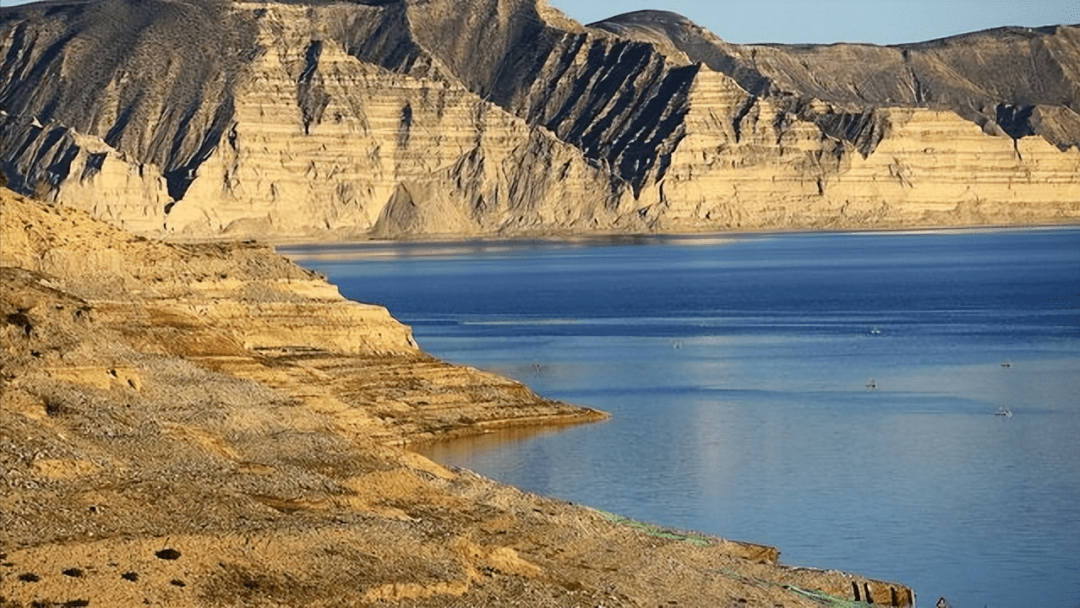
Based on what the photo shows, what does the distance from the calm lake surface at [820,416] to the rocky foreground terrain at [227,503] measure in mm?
3563

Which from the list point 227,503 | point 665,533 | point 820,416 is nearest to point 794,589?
point 665,533

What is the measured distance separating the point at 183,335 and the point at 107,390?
897 centimetres

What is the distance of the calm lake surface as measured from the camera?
3275 cm

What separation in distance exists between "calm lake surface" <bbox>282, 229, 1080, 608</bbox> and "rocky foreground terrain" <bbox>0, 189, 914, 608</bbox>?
140 inches

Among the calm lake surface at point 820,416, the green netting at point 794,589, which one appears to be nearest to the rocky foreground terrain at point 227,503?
the green netting at point 794,589

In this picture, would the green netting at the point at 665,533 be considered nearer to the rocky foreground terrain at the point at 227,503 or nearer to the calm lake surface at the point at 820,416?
the rocky foreground terrain at the point at 227,503

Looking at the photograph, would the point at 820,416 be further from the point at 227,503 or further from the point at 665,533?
the point at 227,503

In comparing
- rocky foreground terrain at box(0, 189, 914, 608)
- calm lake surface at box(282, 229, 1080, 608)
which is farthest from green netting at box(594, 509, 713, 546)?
calm lake surface at box(282, 229, 1080, 608)

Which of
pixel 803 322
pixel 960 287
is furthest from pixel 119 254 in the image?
pixel 960 287

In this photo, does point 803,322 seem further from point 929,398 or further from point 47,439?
point 47,439

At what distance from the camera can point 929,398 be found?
56656 mm

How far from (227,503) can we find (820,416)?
32.7m

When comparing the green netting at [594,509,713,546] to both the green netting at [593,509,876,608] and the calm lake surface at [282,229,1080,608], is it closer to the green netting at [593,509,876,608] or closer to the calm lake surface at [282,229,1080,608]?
the green netting at [593,509,876,608]

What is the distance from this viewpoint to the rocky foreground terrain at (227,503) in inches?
739
